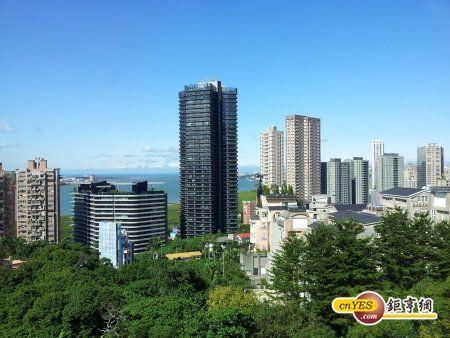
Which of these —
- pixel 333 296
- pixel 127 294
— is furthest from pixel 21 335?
pixel 333 296

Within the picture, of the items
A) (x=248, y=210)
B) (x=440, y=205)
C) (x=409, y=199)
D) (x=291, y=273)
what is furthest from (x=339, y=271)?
(x=248, y=210)

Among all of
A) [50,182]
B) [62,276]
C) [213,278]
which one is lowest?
[213,278]

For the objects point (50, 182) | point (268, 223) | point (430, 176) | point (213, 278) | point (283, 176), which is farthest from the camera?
point (283, 176)

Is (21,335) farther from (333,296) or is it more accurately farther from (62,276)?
(333,296)

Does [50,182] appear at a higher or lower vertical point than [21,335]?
higher

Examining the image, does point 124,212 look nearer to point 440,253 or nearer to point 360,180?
point 440,253

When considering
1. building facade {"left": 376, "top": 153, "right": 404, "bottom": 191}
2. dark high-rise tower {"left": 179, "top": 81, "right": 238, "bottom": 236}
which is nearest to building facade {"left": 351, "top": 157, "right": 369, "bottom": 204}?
building facade {"left": 376, "top": 153, "right": 404, "bottom": 191}

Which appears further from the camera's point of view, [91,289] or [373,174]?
[373,174]
